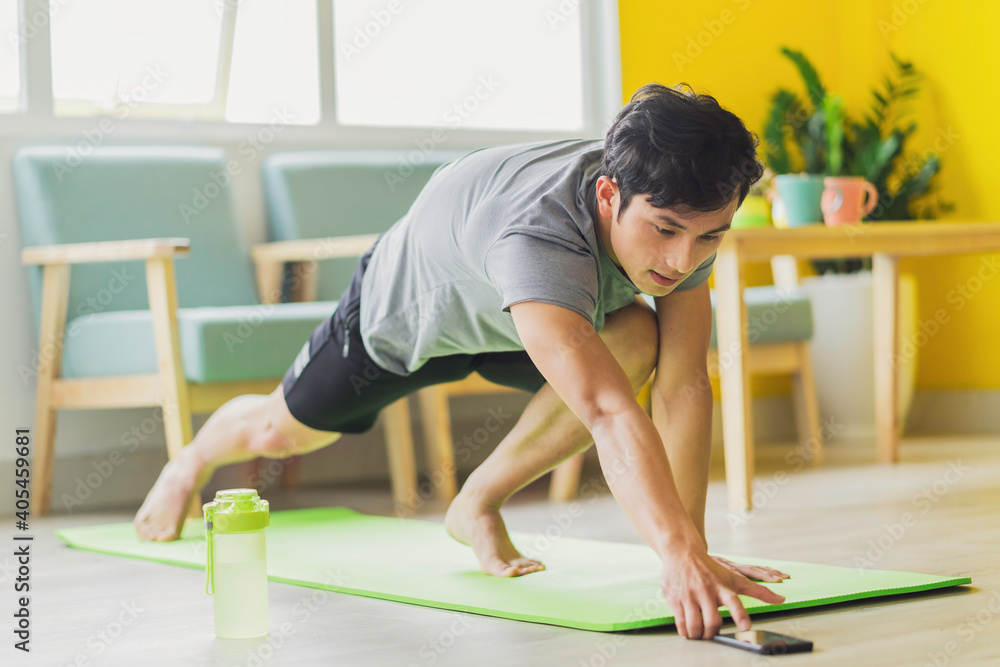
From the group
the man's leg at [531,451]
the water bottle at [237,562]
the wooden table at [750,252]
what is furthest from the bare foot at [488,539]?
the wooden table at [750,252]

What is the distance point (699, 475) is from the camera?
1.64m

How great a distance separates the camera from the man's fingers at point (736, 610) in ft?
4.11

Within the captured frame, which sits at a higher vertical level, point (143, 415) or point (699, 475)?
point (699, 475)

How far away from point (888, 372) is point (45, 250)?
6.86 feet

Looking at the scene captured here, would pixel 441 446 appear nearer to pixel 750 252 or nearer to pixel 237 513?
pixel 750 252

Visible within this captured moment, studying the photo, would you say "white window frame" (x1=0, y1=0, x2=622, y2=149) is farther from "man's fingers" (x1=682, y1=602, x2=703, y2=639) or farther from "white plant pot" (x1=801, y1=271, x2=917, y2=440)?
"man's fingers" (x1=682, y1=602, x2=703, y2=639)

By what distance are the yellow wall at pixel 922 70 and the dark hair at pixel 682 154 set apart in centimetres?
270

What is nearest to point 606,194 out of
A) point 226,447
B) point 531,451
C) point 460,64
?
point 531,451

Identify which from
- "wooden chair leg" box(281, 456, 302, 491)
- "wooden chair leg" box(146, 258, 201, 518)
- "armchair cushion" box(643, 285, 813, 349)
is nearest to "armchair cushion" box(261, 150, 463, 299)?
"wooden chair leg" box(281, 456, 302, 491)

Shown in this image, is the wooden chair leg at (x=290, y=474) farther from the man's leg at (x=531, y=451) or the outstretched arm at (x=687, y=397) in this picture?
the outstretched arm at (x=687, y=397)

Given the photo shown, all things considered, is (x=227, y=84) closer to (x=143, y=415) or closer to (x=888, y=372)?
(x=143, y=415)

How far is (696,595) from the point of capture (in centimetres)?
128

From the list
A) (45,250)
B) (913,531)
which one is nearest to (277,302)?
(45,250)

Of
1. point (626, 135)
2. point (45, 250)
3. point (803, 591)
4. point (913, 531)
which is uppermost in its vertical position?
point (626, 135)
